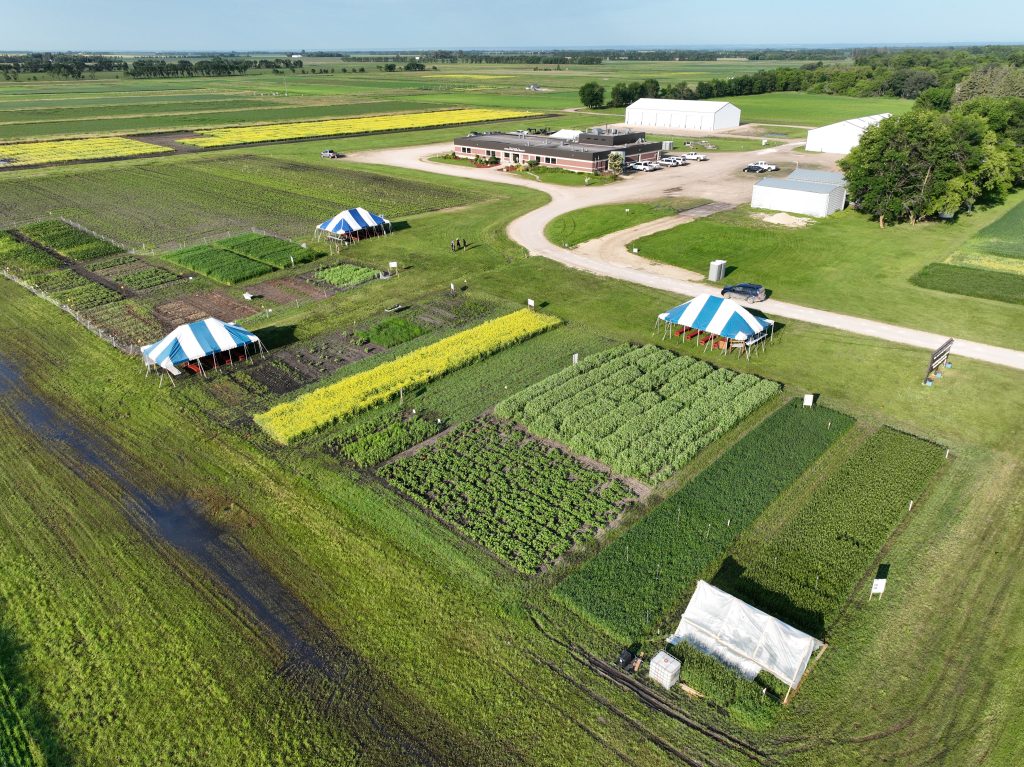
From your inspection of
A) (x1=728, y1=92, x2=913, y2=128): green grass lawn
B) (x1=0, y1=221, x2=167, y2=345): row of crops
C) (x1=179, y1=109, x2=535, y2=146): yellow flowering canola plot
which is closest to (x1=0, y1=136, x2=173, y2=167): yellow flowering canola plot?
(x1=179, y1=109, x2=535, y2=146): yellow flowering canola plot

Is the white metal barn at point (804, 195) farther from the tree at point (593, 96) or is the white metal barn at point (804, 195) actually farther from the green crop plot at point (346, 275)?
the tree at point (593, 96)

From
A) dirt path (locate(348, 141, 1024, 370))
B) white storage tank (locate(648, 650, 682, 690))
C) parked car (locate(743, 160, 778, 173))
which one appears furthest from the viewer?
parked car (locate(743, 160, 778, 173))

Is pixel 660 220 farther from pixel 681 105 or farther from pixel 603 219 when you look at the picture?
pixel 681 105

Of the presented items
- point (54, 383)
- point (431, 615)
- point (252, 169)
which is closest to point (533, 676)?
point (431, 615)

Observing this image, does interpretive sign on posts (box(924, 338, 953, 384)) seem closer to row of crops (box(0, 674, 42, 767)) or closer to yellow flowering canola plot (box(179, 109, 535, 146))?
row of crops (box(0, 674, 42, 767))

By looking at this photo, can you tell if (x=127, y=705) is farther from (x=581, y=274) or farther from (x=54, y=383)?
(x=581, y=274)

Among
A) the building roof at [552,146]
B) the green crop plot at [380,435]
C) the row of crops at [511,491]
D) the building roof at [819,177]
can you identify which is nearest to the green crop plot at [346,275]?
the green crop plot at [380,435]

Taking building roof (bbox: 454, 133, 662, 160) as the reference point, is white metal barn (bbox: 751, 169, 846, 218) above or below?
below

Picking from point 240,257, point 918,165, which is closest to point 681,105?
point 918,165
